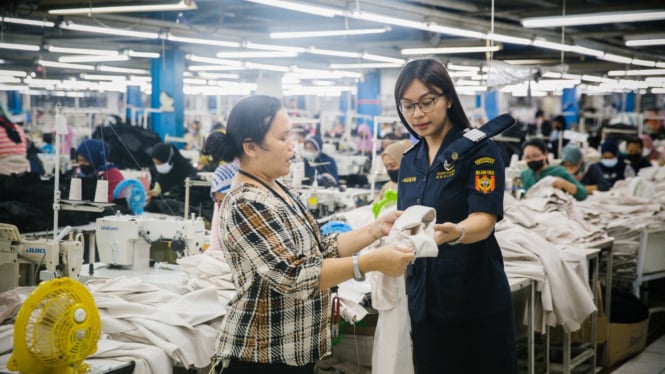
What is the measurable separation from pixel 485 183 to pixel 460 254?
25 centimetres

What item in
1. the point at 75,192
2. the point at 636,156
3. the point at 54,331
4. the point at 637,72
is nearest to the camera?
the point at 54,331

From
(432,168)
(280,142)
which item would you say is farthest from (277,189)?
(432,168)

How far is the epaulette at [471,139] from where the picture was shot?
207 centimetres

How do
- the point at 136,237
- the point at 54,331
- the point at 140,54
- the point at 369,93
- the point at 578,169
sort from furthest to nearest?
the point at 369,93, the point at 140,54, the point at 578,169, the point at 136,237, the point at 54,331

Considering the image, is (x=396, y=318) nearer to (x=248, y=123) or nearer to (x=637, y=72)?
(x=248, y=123)

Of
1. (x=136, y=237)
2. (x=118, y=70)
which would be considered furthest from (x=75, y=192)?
(x=118, y=70)

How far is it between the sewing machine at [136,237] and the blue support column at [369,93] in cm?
1556

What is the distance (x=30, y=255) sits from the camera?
282cm

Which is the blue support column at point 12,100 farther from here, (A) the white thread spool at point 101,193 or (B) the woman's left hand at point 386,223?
(B) the woman's left hand at point 386,223

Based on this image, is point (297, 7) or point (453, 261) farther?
point (297, 7)

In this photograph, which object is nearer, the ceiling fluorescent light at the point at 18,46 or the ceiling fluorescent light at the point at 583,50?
the ceiling fluorescent light at the point at 18,46

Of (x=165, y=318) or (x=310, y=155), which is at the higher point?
(x=310, y=155)

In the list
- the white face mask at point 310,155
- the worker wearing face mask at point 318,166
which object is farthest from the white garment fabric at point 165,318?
the white face mask at point 310,155

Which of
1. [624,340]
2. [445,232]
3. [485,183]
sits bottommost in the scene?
[624,340]
